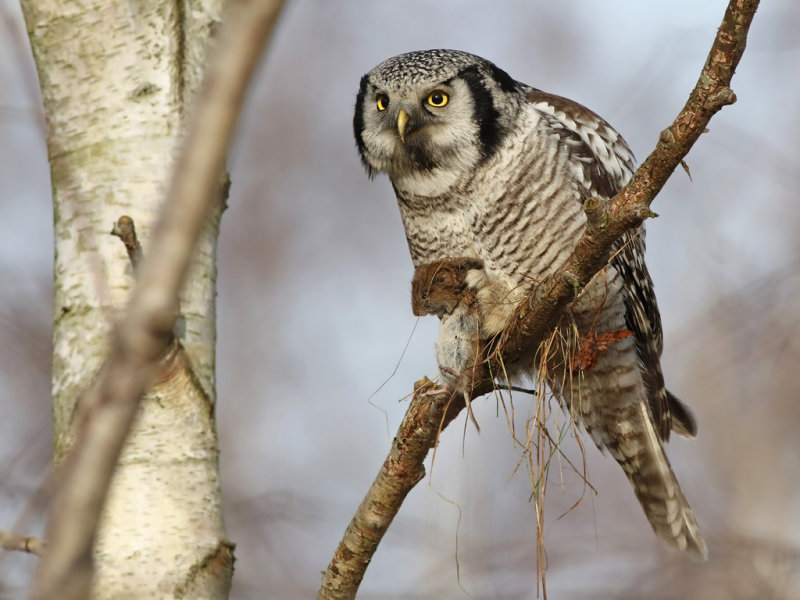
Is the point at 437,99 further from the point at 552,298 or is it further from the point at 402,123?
the point at 552,298

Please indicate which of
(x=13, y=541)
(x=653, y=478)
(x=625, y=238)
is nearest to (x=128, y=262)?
(x=13, y=541)

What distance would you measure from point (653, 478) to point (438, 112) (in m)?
2.18

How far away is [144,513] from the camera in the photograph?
284 cm

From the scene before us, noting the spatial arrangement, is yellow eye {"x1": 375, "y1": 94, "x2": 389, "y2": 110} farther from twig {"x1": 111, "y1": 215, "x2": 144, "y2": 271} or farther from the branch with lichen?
twig {"x1": 111, "y1": 215, "x2": 144, "y2": 271}

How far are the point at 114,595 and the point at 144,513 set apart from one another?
26 cm

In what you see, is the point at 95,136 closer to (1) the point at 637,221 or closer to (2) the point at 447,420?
(2) the point at 447,420

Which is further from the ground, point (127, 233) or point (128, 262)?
point (128, 262)

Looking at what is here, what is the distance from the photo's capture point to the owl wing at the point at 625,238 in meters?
4.11

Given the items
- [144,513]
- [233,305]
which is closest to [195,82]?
[144,513]

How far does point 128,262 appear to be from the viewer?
308cm

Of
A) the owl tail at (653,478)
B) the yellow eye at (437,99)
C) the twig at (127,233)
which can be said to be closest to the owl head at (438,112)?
the yellow eye at (437,99)

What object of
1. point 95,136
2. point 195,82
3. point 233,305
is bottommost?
point 95,136

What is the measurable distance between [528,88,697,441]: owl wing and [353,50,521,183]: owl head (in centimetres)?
24

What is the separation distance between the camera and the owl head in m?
4.16
